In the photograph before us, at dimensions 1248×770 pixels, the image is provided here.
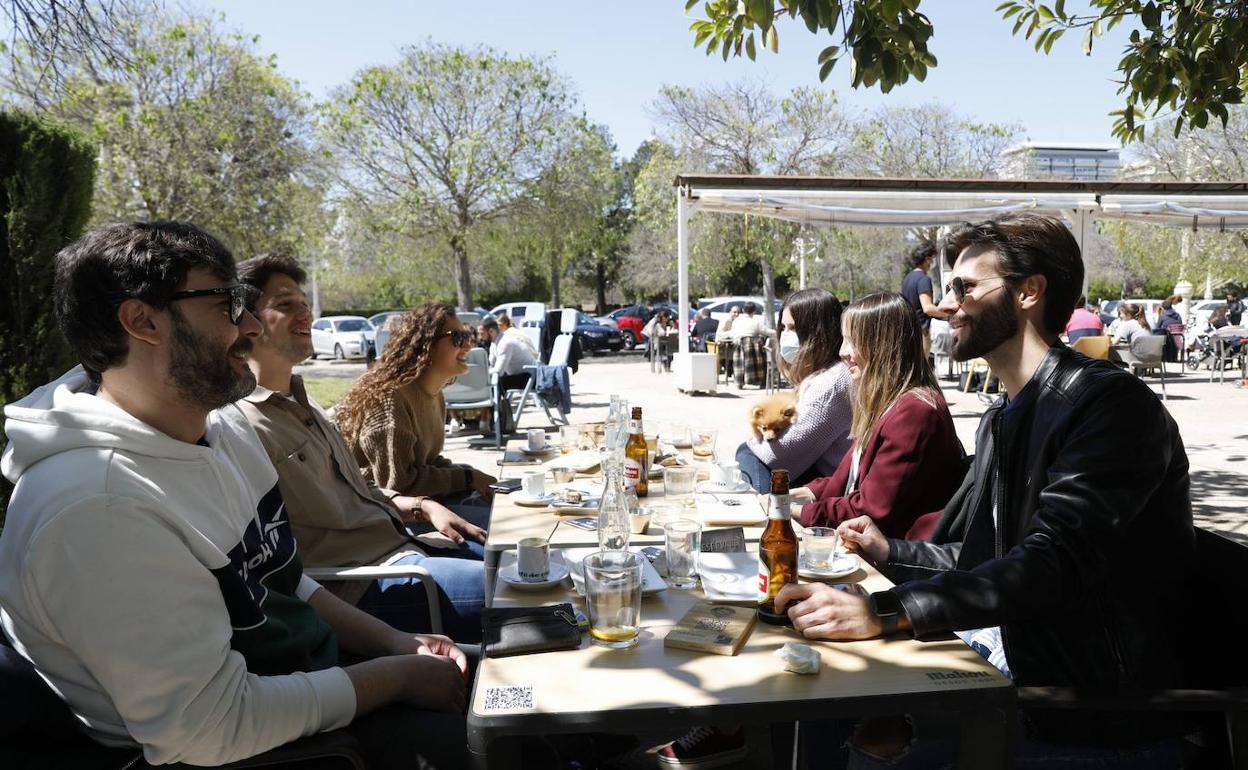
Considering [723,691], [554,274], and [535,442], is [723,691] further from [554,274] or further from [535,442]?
[554,274]

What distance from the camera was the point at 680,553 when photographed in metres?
2.28

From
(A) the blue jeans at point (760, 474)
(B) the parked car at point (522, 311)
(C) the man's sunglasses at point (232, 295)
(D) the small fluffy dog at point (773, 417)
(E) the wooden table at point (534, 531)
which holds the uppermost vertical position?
(B) the parked car at point (522, 311)

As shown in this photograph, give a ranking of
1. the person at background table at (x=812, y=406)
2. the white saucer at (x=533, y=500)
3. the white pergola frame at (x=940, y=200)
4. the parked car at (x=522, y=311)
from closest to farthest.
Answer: the white saucer at (x=533, y=500) → the person at background table at (x=812, y=406) → the white pergola frame at (x=940, y=200) → the parked car at (x=522, y=311)

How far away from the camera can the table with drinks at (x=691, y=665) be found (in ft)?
5.10

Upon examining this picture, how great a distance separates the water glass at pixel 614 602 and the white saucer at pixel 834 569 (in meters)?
0.59

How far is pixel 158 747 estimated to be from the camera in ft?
5.16

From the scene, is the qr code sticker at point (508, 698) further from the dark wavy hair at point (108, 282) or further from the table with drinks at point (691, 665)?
the dark wavy hair at point (108, 282)

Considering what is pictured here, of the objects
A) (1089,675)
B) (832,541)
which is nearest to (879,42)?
(832,541)

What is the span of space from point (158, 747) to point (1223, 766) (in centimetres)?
213

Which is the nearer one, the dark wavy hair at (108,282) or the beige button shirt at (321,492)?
the dark wavy hair at (108,282)

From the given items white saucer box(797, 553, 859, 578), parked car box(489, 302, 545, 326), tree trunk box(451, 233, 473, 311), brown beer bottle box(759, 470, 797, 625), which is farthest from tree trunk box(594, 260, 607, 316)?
brown beer bottle box(759, 470, 797, 625)

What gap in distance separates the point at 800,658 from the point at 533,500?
1.77 m

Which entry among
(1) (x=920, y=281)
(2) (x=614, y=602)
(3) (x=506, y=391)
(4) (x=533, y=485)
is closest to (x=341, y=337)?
(3) (x=506, y=391)

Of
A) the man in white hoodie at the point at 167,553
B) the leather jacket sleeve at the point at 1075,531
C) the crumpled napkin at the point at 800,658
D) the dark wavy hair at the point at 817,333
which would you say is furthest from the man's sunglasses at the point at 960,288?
the dark wavy hair at the point at 817,333
